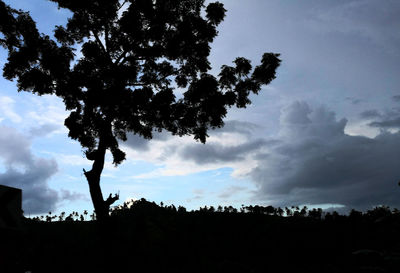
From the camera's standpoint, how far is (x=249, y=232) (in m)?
16.5

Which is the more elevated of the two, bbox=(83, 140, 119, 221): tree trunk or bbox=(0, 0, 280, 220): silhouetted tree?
bbox=(0, 0, 280, 220): silhouetted tree

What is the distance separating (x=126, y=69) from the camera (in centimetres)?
1686

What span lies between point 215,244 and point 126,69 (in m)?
8.91

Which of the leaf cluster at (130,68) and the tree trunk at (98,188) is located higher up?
the leaf cluster at (130,68)

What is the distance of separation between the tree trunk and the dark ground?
0.88 meters

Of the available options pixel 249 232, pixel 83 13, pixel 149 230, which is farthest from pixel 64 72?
pixel 249 232

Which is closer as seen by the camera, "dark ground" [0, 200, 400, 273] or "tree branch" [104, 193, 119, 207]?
"dark ground" [0, 200, 400, 273]

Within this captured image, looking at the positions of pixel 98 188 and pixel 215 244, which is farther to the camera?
pixel 98 188

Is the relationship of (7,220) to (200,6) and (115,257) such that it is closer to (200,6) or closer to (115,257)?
(115,257)

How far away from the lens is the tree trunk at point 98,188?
16578mm

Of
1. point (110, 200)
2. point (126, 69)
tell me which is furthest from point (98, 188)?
point (126, 69)

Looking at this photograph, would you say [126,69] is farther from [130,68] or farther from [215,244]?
[215,244]

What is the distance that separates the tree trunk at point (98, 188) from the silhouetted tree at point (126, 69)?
0.05 m

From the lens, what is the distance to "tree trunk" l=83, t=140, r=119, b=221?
16578 mm
